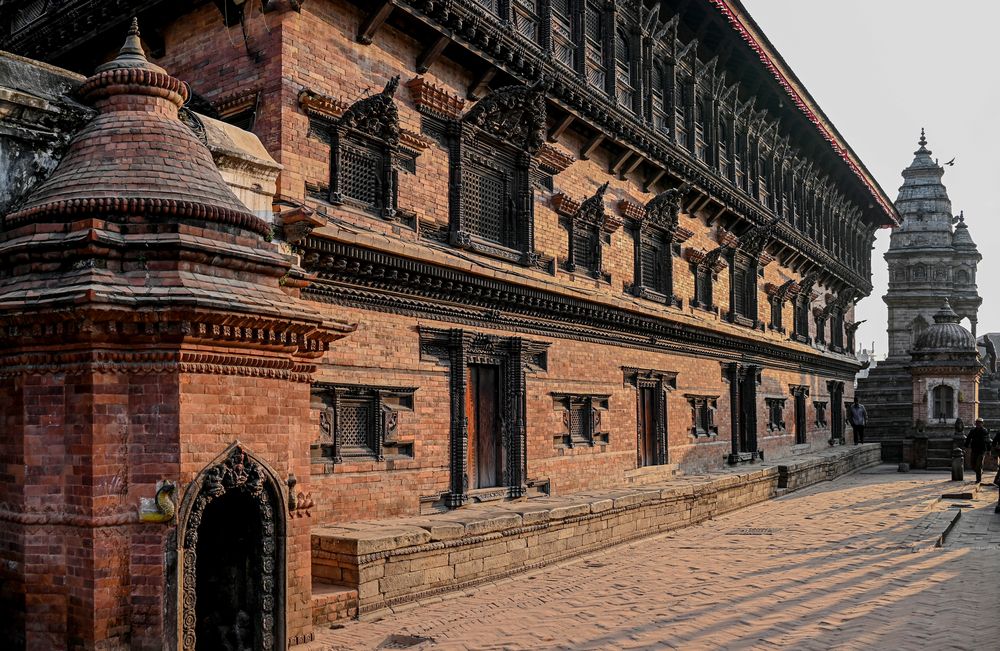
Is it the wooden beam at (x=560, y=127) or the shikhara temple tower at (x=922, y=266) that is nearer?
the wooden beam at (x=560, y=127)

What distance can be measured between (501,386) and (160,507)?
786 centimetres

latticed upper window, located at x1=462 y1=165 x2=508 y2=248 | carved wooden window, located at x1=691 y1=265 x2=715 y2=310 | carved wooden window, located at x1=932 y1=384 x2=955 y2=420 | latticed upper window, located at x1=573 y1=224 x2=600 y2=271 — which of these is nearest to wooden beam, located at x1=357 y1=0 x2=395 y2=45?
latticed upper window, located at x1=462 y1=165 x2=508 y2=248

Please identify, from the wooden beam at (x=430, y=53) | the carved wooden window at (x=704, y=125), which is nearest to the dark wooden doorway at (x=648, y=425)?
the carved wooden window at (x=704, y=125)

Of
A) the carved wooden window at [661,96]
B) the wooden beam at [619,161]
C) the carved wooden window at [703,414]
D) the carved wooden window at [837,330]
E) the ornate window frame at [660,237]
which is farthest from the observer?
the carved wooden window at [837,330]

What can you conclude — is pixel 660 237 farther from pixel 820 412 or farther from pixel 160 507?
pixel 820 412

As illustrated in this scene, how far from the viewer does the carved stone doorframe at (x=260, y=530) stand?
6535 millimetres

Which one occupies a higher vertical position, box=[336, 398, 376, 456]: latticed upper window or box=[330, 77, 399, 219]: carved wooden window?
box=[330, 77, 399, 219]: carved wooden window

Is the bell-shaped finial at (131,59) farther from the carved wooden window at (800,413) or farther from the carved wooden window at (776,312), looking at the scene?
the carved wooden window at (800,413)

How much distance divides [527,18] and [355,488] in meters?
8.50

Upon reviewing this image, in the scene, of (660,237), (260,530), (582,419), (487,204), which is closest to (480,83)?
(487,204)

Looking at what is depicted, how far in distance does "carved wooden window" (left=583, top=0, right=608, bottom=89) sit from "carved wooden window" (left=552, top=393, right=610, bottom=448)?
5.92 m

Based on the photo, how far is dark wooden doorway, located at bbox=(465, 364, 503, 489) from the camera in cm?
1325

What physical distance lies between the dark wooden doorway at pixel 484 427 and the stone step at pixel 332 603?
167 inches

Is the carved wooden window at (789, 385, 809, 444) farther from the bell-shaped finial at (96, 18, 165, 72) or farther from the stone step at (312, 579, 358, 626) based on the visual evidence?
the bell-shaped finial at (96, 18, 165, 72)
